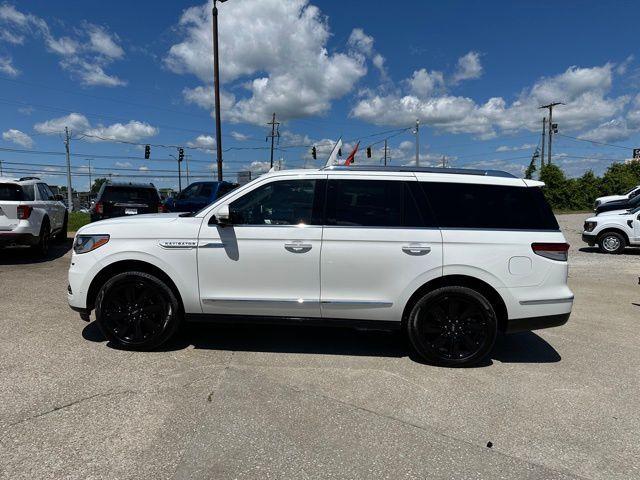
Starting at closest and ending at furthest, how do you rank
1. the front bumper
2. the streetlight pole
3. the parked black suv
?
the parked black suv → the front bumper → the streetlight pole

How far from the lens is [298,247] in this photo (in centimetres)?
436

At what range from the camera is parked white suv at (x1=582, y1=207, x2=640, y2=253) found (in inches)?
506

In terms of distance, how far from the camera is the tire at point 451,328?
432cm

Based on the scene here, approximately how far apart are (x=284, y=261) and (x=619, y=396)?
3061mm

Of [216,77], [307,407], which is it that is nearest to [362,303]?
[307,407]

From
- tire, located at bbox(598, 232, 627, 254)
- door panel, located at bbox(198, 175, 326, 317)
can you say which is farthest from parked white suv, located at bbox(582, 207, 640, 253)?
door panel, located at bbox(198, 175, 326, 317)

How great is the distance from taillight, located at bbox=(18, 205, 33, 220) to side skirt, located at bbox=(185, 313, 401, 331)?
654 cm

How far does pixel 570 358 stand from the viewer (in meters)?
4.75

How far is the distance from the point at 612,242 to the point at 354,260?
467 inches

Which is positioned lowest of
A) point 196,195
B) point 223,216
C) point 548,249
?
point 548,249

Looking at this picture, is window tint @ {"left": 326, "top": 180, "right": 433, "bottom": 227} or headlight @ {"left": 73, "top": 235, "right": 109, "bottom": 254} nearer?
window tint @ {"left": 326, "top": 180, "right": 433, "bottom": 227}

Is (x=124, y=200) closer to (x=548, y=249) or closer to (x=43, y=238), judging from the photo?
(x=43, y=238)

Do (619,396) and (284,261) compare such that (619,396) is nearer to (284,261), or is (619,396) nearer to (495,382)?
(495,382)

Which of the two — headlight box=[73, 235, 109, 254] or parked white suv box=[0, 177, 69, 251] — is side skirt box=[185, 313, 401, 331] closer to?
headlight box=[73, 235, 109, 254]
